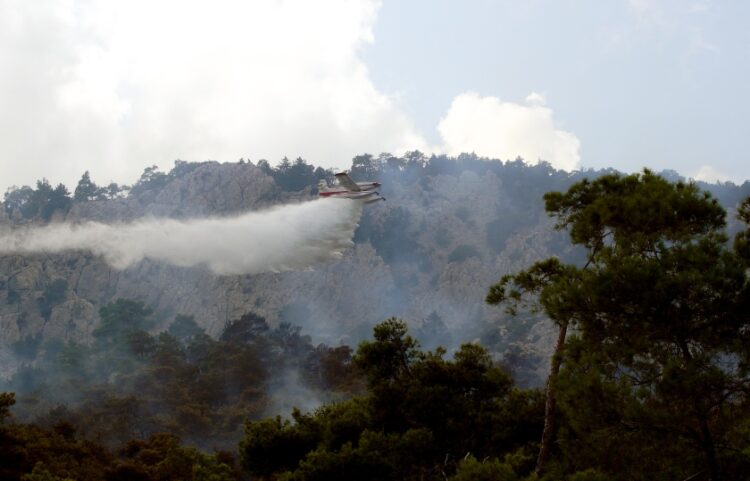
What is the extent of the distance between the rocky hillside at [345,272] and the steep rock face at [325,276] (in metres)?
0.17

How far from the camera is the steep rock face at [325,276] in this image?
3802 inches

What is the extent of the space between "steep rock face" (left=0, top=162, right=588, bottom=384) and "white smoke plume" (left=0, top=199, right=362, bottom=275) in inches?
95.9

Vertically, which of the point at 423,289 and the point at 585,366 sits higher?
the point at 423,289

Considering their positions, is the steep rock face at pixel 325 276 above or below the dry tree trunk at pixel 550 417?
above

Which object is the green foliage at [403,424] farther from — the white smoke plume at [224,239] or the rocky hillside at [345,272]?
the rocky hillside at [345,272]

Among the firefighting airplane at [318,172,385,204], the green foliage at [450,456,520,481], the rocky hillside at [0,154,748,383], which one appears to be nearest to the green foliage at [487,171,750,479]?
the green foliage at [450,456,520,481]

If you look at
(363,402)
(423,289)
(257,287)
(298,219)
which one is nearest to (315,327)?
(257,287)

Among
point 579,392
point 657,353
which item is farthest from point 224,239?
point 657,353

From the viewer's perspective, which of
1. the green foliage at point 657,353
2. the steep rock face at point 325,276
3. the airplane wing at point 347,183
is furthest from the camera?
the steep rock face at point 325,276

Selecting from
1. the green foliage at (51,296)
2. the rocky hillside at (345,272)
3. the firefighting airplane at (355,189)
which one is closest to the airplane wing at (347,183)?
the firefighting airplane at (355,189)

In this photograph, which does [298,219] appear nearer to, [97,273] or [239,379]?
[239,379]

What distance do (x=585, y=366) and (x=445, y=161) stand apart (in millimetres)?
124430

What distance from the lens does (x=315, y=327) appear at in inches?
3861

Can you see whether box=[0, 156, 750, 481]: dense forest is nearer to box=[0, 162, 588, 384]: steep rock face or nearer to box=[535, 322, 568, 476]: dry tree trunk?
box=[535, 322, 568, 476]: dry tree trunk
